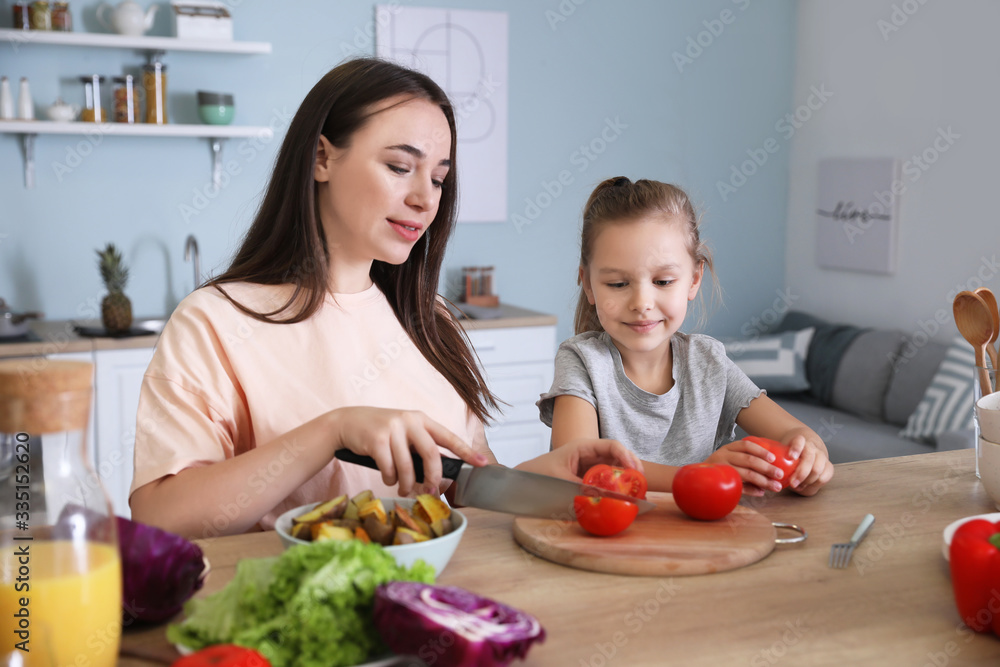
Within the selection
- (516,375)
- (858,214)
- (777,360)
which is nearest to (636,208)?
(516,375)

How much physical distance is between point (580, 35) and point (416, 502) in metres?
3.46

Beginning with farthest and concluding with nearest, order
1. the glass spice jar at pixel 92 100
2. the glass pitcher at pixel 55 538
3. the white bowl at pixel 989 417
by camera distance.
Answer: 1. the glass spice jar at pixel 92 100
2. the white bowl at pixel 989 417
3. the glass pitcher at pixel 55 538

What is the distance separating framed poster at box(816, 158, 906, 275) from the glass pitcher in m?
3.76

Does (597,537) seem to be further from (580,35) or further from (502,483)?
(580,35)

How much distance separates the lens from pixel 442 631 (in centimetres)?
63

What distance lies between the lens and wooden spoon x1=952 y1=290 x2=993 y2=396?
131 centimetres

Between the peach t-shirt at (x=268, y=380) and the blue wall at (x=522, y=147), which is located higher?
the blue wall at (x=522, y=147)

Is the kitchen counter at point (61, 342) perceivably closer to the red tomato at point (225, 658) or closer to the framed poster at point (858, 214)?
the framed poster at point (858, 214)

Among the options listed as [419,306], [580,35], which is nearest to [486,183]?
[580,35]

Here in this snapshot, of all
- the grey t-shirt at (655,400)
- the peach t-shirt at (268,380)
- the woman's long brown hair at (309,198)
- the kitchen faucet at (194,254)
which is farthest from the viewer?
the kitchen faucet at (194,254)

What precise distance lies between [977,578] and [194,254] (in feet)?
10.5

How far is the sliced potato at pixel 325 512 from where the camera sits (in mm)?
873

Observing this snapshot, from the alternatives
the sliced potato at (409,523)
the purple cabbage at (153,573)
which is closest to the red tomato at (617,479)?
the sliced potato at (409,523)

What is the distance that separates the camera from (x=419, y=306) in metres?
1.54
